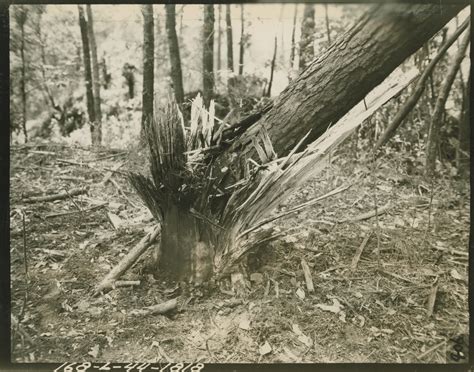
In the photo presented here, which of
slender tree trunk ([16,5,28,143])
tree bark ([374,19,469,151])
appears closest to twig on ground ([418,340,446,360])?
tree bark ([374,19,469,151])

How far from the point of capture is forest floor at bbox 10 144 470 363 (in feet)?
6.07

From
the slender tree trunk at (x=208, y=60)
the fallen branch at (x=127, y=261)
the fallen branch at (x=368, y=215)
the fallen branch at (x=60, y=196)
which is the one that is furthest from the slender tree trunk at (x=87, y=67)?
the fallen branch at (x=368, y=215)

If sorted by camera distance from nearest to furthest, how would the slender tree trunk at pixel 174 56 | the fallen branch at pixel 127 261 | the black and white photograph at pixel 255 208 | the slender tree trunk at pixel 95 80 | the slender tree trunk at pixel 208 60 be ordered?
the black and white photograph at pixel 255 208 → the fallen branch at pixel 127 261 → the slender tree trunk at pixel 95 80 → the slender tree trunk at pixel 174 56 → the slender tree trunk at pixel 208 60

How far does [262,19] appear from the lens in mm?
2004

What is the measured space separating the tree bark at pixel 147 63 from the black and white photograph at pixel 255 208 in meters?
0.05

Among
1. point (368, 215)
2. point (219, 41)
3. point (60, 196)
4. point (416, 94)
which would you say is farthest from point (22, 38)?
point (416, 94)

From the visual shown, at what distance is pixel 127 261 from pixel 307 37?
1685 mm

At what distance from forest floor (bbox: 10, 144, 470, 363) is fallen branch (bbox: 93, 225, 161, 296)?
0.14 ft

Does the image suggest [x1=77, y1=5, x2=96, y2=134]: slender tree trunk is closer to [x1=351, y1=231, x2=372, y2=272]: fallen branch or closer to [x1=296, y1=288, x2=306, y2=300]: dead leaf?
[x1=296, y1=288, x2=306, y2=300]: dead leaf

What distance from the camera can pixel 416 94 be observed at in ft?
7.31

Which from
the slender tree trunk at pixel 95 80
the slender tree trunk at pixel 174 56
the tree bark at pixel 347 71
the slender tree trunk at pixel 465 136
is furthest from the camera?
the slender tree trunk at pixel 174 56

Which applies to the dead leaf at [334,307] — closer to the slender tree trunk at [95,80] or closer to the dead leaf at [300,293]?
the dead leaf at [300,293]

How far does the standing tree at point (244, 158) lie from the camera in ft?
5.73

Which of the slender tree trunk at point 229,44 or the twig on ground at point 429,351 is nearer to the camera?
the twig on ground at point 429,351
